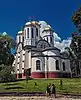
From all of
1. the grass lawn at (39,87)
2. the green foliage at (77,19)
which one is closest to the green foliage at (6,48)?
the grass lawn at (39,87)

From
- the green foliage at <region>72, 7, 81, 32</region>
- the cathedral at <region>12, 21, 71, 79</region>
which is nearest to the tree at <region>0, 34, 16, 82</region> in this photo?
the cathedral at <region>12, 21, 71, 79</region>

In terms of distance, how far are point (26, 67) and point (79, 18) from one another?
24.2 m

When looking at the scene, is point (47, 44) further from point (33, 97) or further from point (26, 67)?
point (33, 97)

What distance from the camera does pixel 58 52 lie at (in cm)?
6106

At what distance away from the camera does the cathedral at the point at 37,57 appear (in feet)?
195

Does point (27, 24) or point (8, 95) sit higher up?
point (27, 24)

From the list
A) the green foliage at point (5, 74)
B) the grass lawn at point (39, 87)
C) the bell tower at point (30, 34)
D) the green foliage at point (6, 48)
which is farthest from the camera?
the bell tower at point (30, 34)

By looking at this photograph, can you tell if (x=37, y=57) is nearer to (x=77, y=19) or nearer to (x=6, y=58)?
(x=6, y=58)

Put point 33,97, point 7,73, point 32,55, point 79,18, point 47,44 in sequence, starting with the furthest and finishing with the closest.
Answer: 1. point 47,44
2. point 32,55
3. point 7,73
4. point 79,18
5. point 33,97

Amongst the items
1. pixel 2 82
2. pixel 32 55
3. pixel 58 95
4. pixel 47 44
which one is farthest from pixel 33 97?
pixel 47 44

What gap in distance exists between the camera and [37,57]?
59.8 metres

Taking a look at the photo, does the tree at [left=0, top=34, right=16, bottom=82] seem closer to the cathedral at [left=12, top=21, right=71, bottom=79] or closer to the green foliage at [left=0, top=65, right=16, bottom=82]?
the green foliage at [left=0, top=65, right=16, bottom=82]

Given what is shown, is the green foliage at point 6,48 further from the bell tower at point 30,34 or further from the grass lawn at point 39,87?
the grass lawn at point 39,87

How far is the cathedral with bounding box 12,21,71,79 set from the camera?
195 ft
